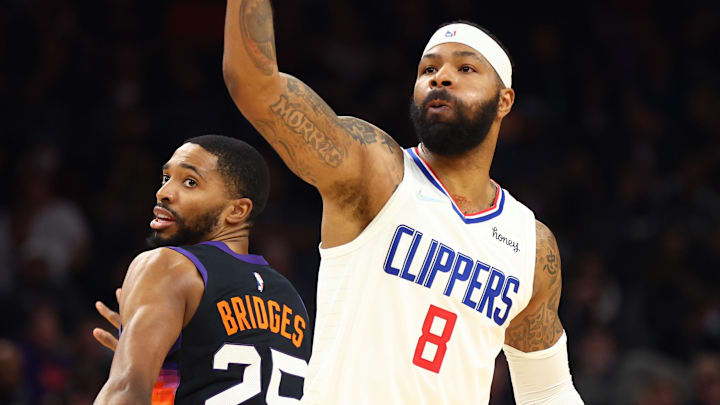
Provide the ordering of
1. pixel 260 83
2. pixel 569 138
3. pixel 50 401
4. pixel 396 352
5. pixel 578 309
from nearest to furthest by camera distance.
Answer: pixel 260 83
pixel 396 352
pixel 50 401
pixel 578 309
pixel 569 138

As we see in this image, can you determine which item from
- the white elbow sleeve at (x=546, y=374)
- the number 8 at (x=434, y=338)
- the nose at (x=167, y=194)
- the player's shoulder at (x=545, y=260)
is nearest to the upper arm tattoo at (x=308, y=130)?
the number 8 at (x=434, y=338)

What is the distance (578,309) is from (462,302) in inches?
200

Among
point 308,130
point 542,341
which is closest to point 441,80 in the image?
point 308,130

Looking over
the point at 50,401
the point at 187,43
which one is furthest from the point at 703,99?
the point at 50,401

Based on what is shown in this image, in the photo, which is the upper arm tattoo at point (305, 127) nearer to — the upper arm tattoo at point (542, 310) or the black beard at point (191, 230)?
the black beard at point (191, 230)

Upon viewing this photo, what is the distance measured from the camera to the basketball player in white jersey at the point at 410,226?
321cm

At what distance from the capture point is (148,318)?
3494 mm

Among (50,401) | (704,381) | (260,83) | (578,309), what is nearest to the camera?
(260,83)

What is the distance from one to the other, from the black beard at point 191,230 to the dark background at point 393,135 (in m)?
3.06

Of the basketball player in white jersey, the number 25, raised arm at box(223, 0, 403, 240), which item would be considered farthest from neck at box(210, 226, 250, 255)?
raised arm at box(223, 0, 403, 240)

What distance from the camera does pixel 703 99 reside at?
10070 millimetres

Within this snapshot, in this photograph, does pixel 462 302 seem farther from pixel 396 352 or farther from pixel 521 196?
pixel 521 196

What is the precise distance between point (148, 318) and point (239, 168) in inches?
36.8

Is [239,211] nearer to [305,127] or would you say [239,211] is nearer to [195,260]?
[195,260]
